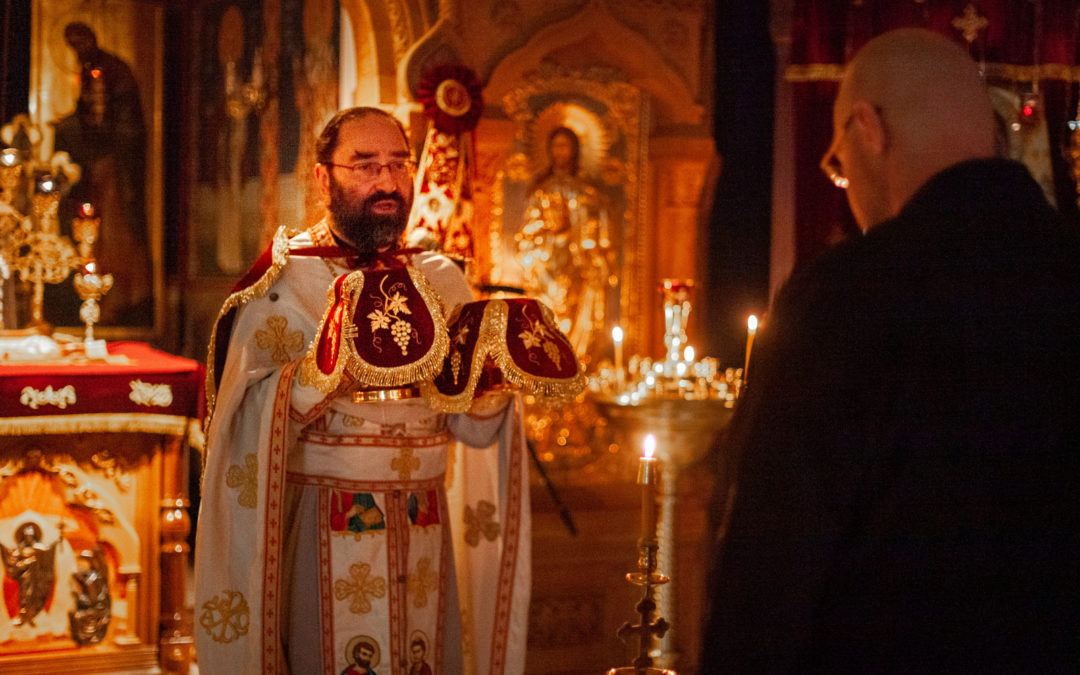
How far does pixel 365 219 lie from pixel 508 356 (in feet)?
2.05

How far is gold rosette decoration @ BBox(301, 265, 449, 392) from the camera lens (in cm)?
286

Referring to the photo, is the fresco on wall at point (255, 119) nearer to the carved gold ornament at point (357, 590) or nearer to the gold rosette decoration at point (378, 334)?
the gold rosette decoration at point (378, 334)

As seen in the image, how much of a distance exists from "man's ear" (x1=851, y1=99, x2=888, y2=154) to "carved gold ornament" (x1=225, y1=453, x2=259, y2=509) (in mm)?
2094

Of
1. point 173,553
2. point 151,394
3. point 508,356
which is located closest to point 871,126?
point 508,356

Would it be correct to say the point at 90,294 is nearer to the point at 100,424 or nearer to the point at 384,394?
the point at 100,424

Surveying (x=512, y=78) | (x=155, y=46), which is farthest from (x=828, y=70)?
(x=155, y=46)

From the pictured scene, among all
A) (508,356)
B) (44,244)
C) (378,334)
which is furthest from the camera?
(44,244)

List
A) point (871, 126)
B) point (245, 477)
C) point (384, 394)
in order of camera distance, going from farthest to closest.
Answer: point (245, 477) < point (384, 394) < point (871, 126)

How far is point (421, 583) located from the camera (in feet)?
10.7

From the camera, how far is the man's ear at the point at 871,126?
5.32 feet

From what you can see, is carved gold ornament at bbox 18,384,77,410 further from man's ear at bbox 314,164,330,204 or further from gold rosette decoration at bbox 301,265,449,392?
gold rosette decoration at bbox 301,265,449,392

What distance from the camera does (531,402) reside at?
4918 mm

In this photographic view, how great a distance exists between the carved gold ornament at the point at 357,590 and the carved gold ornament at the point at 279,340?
60 centimetres

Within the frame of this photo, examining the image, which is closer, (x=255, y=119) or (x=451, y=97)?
(x=451, y=97)
